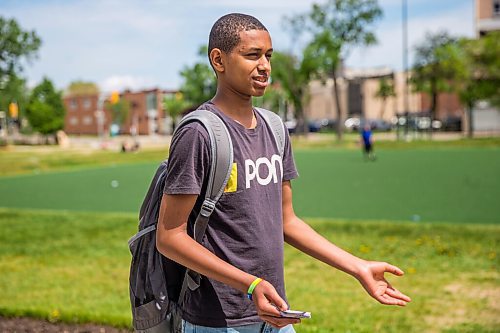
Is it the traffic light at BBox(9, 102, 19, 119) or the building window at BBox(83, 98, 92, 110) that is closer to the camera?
the traffic light at BBox(9, 102, 19, 119)

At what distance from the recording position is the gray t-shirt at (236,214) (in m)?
2.26

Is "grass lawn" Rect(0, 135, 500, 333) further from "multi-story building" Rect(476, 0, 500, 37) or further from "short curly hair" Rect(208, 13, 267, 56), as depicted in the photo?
"multi-story building" Rect(476, 0, 500, 37)

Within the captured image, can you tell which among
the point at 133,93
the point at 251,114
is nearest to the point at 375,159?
the point at 251,114

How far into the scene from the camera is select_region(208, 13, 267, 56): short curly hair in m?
2.34

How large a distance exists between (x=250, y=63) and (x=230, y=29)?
0.13 metres

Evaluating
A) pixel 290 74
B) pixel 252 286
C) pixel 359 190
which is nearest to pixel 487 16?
pixel 290 74

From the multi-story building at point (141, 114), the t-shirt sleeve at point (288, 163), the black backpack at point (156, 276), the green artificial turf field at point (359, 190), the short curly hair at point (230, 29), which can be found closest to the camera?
the short curly hair at point (230, 29)

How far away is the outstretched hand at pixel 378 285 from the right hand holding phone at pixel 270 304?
1.37ft

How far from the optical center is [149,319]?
2.50 metres

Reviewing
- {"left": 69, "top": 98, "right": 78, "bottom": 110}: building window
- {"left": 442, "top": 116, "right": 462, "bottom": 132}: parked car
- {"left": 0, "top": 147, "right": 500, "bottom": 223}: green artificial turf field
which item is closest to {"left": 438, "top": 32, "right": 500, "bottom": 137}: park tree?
{"left": 442, "top": 116, "right": 462, "bottom": 132}: parked car

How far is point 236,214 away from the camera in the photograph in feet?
7.63

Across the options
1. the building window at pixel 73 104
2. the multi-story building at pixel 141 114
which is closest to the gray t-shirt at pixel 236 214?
the multi-story building at pixel 141 114

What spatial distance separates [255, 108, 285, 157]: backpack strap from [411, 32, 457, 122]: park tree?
159 ft

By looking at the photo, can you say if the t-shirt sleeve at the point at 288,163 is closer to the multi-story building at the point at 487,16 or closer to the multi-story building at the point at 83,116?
the multi-story building at the point at 487,16
